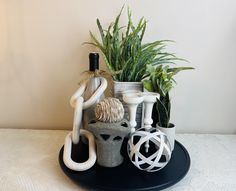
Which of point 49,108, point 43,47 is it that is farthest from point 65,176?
point 43,47

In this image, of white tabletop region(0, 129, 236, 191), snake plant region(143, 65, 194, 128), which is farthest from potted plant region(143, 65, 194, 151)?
white tabletop region(0, 129, 236, 191)

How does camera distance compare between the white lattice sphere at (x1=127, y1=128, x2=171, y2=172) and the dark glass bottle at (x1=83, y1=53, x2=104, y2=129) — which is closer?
the white lattice sphere at (x1=127, y1=128, x2=171, y2=172)

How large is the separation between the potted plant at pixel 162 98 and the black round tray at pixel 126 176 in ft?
0.28

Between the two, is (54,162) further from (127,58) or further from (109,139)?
(127,58)

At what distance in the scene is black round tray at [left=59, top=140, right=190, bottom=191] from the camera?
1.69ft

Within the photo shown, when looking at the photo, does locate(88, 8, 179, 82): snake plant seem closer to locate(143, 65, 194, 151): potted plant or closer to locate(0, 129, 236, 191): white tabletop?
locate(143, 65, 194, 151): potted plant

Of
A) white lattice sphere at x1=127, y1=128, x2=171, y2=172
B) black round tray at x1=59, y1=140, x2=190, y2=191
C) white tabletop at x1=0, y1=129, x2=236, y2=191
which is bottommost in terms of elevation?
white tabletop at x1=0, y1=129, x2=236, y2=191

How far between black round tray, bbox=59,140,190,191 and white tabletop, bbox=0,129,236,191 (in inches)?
0.9

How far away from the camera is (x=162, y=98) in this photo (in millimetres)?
668

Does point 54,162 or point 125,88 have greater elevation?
point 125,88

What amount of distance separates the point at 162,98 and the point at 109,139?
8.1 inches

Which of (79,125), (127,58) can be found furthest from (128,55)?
(79,125)

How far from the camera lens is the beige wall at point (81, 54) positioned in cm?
80

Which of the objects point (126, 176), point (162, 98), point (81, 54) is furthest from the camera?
point (81, 54)
